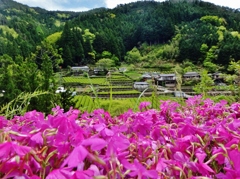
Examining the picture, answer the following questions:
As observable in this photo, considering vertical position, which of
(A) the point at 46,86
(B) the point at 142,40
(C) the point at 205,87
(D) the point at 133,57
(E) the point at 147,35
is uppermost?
(C) the point at 205,87

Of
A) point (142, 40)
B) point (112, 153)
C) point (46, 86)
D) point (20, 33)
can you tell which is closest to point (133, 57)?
point (142, 40)

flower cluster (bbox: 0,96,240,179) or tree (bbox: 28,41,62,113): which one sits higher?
flower cluster (bbox: 0,96,240,179)

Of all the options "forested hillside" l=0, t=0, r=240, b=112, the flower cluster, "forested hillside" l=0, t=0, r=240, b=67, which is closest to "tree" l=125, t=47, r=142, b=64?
"forested hillside" l=0, t=0, r=240, b=112

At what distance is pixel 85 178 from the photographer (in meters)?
0.36

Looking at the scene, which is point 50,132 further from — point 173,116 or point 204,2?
point 204,2

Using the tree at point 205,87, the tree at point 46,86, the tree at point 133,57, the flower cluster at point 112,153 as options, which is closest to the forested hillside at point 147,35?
the tree at point 133,57

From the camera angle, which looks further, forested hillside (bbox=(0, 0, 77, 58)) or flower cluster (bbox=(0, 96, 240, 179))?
forested hillside (bbox=(0, 0, 77, 58))

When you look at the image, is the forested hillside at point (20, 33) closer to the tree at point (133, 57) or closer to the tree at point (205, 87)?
the tree at point (133, 57)

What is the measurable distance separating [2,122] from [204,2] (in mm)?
65841

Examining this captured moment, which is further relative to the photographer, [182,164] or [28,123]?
[28,123]

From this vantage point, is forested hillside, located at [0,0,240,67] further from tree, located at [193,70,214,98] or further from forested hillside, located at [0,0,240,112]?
tree, located at [193,70,214,98]

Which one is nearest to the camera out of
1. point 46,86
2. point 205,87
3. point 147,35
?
point 205,87

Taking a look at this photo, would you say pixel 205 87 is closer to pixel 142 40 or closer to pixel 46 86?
pixel 46 86

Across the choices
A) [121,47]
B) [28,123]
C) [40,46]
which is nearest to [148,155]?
[28,123]
